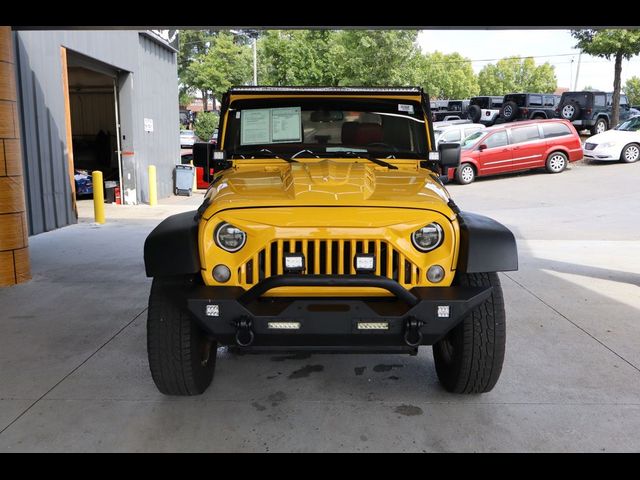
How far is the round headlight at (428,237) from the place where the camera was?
3.06 m

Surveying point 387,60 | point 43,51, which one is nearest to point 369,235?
point 43,51

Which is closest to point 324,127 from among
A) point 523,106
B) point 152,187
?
point 152,187

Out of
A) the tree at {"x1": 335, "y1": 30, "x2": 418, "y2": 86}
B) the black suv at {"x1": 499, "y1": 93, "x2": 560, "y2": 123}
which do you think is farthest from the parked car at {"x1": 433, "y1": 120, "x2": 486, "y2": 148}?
the tree at {"x1": 335, "y1": 30, "x2": 418, "y2": 86}

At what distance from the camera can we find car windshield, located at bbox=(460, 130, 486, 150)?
17.4 metres

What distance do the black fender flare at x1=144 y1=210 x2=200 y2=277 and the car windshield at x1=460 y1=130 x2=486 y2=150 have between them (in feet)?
49.8

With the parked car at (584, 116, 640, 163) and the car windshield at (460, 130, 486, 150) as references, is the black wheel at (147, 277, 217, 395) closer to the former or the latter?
the car windshield at (460, 130, 486, 150)

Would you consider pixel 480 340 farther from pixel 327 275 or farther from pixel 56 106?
pixel 56 106

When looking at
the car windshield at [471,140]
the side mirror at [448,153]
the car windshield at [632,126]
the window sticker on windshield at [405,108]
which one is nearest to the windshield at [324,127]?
the window sticker on windshield at [405,108]

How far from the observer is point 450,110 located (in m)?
29.7

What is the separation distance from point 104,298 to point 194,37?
50937 millimetres

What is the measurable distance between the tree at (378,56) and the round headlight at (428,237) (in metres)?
26.7
